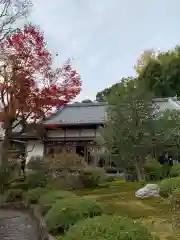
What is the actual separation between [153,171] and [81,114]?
10.9 metres

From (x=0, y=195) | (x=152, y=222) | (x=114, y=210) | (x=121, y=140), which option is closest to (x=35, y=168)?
(x=0, y=195)

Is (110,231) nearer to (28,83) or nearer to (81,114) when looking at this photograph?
(28,83)

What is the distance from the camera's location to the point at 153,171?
18000 mm

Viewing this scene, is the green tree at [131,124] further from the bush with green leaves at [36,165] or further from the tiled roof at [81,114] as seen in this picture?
the tiled roof at [81,114]

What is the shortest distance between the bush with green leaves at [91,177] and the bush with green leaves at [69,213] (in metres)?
9.06

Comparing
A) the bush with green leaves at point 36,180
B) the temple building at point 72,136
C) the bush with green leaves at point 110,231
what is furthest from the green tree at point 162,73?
the bush with green leaves at point 110,231

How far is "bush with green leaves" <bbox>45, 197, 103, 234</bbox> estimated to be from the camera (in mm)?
7356

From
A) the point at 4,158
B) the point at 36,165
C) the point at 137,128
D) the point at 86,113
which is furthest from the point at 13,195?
the point at 86,113

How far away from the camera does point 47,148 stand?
2617 cm

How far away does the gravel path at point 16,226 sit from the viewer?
29.4 feet

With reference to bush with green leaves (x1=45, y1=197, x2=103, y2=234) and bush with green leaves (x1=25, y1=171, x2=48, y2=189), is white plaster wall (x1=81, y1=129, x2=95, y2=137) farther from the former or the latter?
bush with green leaves (x1=45, y1=197, x2=103, y2=234)

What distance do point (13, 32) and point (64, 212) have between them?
7.51 metres

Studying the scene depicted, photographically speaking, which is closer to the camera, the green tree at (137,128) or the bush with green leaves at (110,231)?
the bush with green leaves at (110,231)

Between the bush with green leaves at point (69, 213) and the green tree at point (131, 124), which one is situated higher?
the green tree at point (131, 124)
